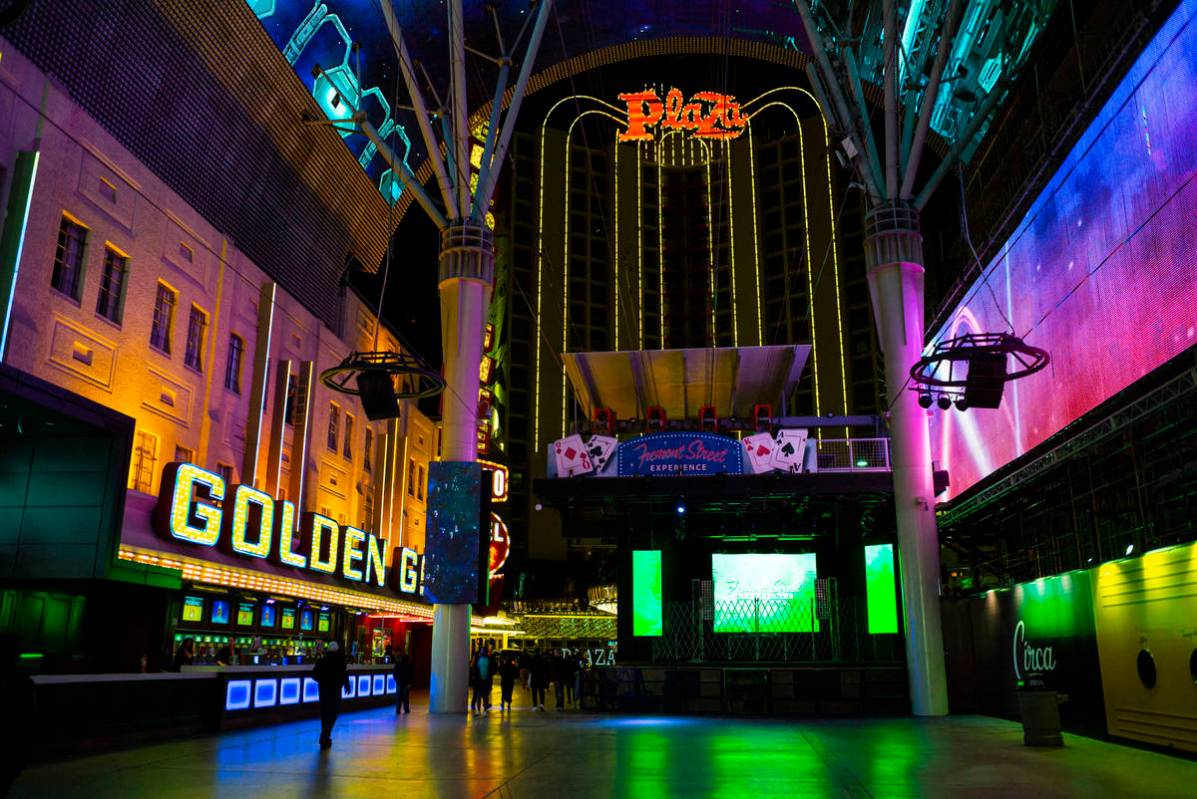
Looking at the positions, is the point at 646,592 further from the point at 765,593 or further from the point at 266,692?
the point at 266,692

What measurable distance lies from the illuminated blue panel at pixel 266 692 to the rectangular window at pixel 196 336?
8.94 metres

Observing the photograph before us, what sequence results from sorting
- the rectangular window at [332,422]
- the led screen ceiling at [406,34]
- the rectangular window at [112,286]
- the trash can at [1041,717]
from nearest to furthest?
the trash can at [1041,717]
the rectangular window at [112,286]
the led screen ceiling at [406,34]
the rectangular window at [332,422]

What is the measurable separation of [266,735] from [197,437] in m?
9.69

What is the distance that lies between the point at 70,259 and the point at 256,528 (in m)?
7.73

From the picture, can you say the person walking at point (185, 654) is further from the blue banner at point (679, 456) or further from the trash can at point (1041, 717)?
the trash can at point (1041, 717)

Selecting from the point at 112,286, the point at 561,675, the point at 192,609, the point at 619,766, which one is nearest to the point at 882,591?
the point at 561,675

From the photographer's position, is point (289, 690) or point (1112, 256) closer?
point (1112, 256)

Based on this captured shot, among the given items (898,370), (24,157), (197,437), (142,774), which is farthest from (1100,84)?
(197,437)

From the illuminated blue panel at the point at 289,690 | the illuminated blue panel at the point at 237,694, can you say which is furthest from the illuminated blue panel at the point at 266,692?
the illuminated blue panel at the point at 237,694

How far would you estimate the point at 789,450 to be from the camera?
23.3 meters

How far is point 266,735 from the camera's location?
15578mm

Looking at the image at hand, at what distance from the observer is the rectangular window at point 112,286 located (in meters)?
19.5

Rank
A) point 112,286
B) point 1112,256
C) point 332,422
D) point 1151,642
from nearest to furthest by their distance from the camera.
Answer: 1. point 1151,642
2. point 1112,256
3. point 112,286
4. point 332,422

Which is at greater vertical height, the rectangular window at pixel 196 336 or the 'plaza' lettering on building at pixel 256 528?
the rectangular window at pixel 196 336
